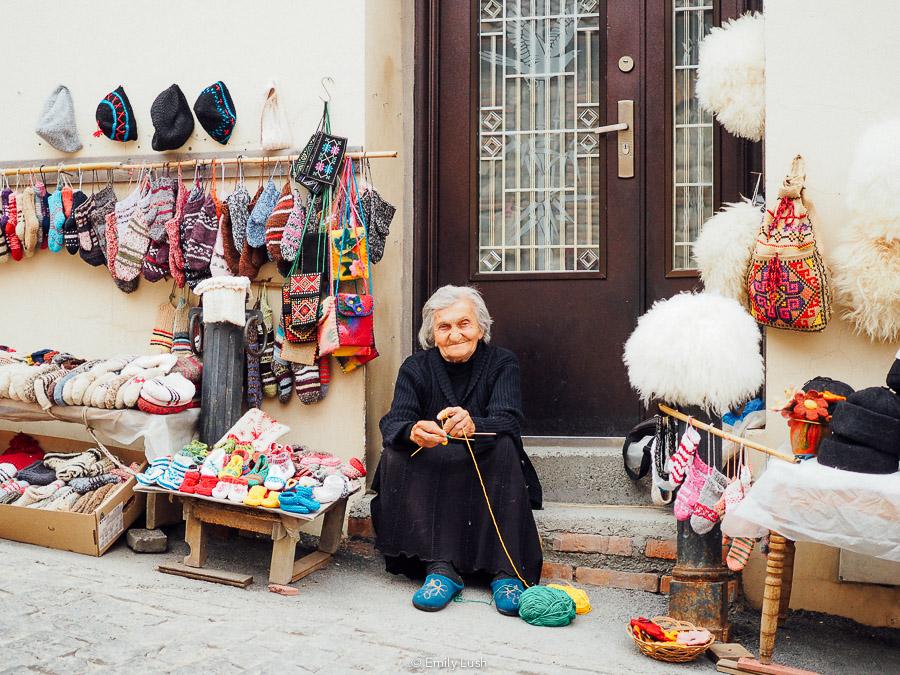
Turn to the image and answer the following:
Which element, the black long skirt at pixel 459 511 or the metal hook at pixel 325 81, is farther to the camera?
the metal hook at pixel 325 81

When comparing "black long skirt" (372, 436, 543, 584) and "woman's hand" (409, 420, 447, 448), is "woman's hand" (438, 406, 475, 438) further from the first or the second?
"black long skirt" (372, 436, 543, 584)

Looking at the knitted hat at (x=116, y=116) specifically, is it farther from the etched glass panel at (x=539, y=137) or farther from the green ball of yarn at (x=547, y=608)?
the green ball of yarn at (x=547, y=608)

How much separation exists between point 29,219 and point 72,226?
A: 0.26 metres

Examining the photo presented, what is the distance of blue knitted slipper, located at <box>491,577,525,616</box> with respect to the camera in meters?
3.27

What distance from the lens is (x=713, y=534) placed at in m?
3.12

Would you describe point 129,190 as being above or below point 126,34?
below

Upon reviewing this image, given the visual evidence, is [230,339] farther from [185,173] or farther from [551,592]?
[551,592]

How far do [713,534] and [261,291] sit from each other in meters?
2.29

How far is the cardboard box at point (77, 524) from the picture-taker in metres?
3.74

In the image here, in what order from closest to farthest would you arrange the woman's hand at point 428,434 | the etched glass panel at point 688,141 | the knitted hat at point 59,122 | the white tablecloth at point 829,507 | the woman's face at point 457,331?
the white tablecloth at point 829,507 < the woman's hand at point 428,434 < the woman's face at point 457,331 < the etched glass panel at point 688,141 < the knitted hat at point 59,122

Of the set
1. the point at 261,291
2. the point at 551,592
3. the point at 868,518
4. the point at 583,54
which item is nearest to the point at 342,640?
the point at 551,592

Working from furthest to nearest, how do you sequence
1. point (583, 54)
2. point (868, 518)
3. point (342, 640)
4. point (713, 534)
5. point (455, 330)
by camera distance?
point (583, 54)
point (455, 330)
point (713, 534)
point (342, 640)
point (868, 518)

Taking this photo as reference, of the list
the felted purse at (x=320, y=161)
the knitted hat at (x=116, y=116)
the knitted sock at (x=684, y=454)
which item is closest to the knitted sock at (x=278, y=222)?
the felted purse at (x=320, y=161)

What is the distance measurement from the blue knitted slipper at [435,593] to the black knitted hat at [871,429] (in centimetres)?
149
